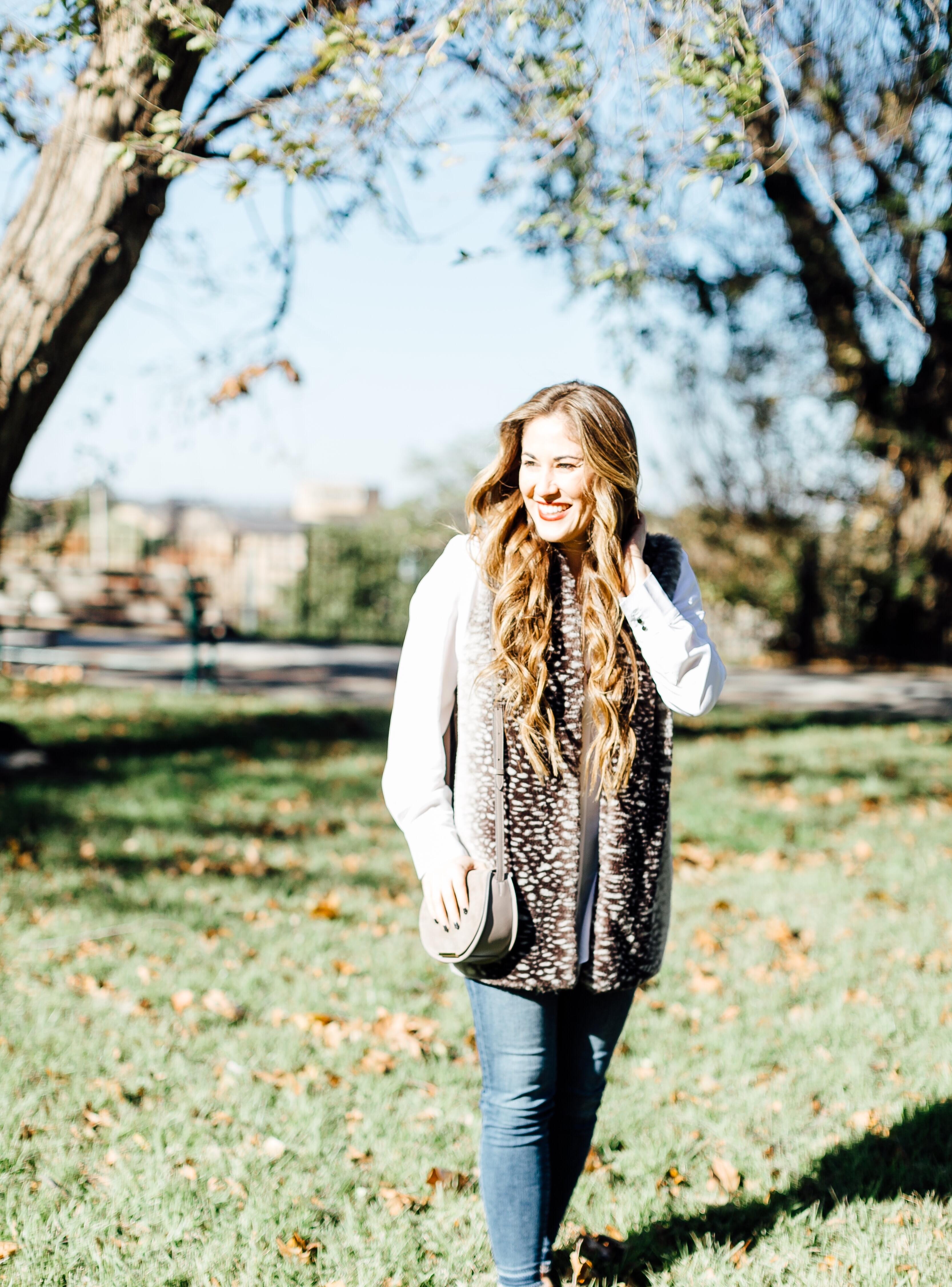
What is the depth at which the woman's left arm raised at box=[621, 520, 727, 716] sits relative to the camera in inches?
77.4

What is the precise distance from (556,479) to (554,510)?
0.20 ft

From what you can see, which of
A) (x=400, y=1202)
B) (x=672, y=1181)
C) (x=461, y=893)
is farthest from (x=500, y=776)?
(x=672, y=1181)

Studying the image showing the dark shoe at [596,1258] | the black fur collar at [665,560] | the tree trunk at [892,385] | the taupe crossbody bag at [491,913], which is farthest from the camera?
the tree trunk at [892,385]

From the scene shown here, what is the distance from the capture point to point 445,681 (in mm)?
2002

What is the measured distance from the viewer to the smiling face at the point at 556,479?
1.98m

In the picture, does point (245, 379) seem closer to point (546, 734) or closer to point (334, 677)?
point (546, 734)

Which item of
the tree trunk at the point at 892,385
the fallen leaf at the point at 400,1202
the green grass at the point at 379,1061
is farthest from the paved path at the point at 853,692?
the fallen leaf at the point at 400,1202

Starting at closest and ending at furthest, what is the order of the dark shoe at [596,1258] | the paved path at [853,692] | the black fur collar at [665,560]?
the black fur collar at [665,560] < the dark shoe at [596,1258] < the paved path at [853,692]

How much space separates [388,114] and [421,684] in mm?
2771

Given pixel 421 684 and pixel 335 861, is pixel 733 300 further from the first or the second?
pixel 421 684

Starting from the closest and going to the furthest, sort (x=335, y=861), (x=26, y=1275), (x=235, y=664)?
(x=26, y=1275) < (x=335, y=861) < (x=235, y=664)

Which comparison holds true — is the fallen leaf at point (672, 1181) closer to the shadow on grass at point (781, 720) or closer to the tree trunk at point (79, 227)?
the tree trunk at point (79, 227)

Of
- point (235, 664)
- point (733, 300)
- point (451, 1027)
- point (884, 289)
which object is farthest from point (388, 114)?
point (235, 664)

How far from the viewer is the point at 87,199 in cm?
495
